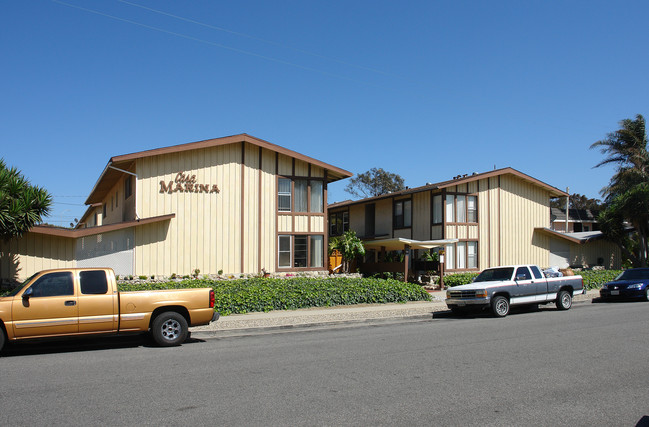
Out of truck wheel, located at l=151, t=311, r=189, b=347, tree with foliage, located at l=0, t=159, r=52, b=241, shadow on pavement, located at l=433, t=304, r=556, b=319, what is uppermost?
tree with foliage, located at l=0, t=159, r=52, b=241

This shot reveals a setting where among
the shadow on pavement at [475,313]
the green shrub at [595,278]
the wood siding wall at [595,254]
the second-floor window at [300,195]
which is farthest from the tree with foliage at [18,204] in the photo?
the wood siding wall at [595,254]

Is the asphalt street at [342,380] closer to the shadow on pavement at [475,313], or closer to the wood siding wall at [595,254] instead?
the shadow on pavement at [475,313]

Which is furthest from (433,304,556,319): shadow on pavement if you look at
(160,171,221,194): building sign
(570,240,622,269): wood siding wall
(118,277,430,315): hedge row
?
(570,240,622,269): wood siding wall

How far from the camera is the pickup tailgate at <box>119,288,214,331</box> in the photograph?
37.4 ft

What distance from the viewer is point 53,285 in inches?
434

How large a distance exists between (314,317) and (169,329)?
5.50 meters

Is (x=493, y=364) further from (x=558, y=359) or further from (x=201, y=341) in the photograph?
(x=201, y=341)

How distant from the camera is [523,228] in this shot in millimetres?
31328

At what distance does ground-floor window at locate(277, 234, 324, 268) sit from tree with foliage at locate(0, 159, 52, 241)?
982 cm

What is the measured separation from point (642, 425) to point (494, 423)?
1609 millimetres

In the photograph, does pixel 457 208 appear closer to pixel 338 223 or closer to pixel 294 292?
pixel 338 223

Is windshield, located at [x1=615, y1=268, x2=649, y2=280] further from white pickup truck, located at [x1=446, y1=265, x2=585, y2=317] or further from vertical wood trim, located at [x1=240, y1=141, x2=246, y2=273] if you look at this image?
vertical wood trim, located at [x1=240, y1=141, x2=246, y2=273]

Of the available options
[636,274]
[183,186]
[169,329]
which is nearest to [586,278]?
[636,274]

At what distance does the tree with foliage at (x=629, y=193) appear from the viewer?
30.4 m
